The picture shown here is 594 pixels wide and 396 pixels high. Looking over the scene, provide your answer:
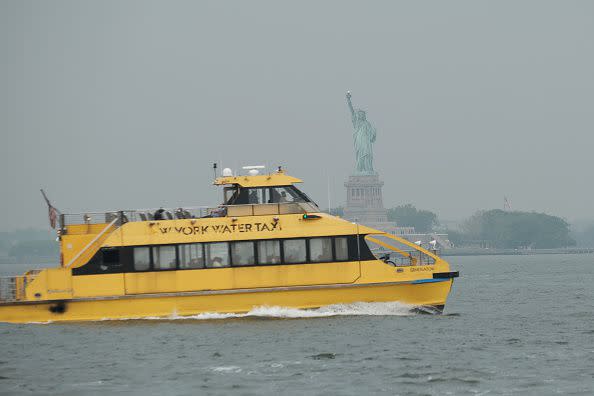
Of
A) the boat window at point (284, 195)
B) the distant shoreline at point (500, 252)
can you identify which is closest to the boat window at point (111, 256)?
the boat window at point (284, 195)

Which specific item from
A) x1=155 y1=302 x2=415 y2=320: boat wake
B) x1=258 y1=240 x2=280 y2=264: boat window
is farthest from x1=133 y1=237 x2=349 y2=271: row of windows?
x1=155 y1=302 x2=415 y2=320: boat wake

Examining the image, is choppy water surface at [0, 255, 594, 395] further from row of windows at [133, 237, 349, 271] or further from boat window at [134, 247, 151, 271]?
boat window at [134, 247, 151, 271]

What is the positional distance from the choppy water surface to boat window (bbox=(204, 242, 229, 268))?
1.50 meters

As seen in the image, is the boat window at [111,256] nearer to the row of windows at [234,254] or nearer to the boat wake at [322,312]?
the row of windows at [234,254]

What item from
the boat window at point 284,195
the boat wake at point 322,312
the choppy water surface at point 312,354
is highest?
the boat window at point 284,195

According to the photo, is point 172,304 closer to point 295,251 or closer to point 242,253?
point 242,253

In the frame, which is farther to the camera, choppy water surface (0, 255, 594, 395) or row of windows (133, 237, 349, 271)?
row of windows (133, 237, 349, 271)

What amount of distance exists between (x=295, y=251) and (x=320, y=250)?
Answer: 70 centimetres

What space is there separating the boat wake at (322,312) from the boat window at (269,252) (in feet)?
4.30

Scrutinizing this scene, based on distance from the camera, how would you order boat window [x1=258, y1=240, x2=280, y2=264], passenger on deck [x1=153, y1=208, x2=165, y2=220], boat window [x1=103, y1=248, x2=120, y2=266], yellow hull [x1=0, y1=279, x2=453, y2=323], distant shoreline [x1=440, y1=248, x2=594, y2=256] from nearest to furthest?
yellow hull [x1=0, y1=279, x2=453, y2=323] < boat window [x1=103, y1=248, x2=120, y2=266] < boat window [x1=258, y1=240, x2=280, y2=264] < passenger on deck [x1=153, y1=208, x2=165, y2=220] < distant shoreline [x1=440, y1=248, x2=594, y2=256]

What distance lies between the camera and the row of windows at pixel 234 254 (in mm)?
33719

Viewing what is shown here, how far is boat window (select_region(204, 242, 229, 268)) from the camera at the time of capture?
33719 millimetres

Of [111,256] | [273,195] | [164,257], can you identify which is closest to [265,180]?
[273,195]

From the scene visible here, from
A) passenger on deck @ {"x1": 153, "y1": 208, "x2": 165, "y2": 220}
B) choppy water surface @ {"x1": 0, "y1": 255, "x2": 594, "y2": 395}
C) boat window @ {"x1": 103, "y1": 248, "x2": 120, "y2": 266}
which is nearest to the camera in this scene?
choppy water surface @ {"x1": 0, "y1": 255, "x2": 594, "y2": 395}
